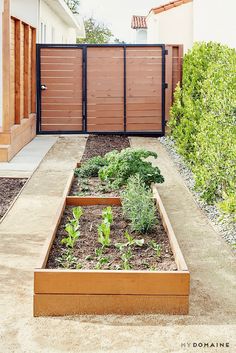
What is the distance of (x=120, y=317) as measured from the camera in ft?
16.6

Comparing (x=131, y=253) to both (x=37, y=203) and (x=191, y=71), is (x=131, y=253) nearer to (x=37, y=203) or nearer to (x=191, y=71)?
(x=37, y=203)

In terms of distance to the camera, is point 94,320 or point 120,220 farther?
point 120,220

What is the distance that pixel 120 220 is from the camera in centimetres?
720

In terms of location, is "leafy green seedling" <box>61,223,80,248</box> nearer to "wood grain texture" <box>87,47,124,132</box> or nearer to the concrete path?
the concrete path

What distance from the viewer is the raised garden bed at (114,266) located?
5074 millimetres

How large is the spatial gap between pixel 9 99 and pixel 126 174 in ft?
13.5

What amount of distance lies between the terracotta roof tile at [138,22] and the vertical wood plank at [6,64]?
31.2m

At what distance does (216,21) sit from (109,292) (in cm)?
1081

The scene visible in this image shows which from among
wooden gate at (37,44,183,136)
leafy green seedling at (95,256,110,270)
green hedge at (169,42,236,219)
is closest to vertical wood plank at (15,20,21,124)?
wooden gate at (37,44,183,136)

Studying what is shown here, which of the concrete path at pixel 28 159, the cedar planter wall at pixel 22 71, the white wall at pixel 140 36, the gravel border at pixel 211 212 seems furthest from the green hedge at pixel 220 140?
the white wall at pixel 140 36

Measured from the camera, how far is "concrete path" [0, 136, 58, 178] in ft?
36.4

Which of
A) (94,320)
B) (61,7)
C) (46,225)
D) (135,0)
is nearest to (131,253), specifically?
(94,320)

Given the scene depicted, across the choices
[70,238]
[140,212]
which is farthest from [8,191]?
[70,238]

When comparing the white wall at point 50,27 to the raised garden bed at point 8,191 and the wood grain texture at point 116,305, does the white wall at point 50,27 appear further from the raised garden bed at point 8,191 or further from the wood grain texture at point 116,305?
the wood grain texture at point 116,305
